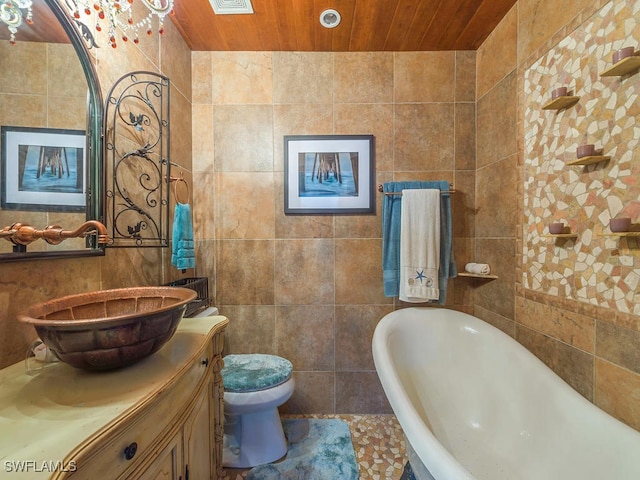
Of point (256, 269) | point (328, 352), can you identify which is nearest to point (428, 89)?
point (256, 269)

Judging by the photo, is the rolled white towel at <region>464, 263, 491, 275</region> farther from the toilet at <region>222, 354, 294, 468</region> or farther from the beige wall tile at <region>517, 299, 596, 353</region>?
the toilet at <region>222, 354, 294, 468</region>

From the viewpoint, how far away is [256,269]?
5.63 feet

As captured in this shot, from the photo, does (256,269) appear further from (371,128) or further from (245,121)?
(371,128)

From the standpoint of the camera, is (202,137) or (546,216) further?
(202,137)

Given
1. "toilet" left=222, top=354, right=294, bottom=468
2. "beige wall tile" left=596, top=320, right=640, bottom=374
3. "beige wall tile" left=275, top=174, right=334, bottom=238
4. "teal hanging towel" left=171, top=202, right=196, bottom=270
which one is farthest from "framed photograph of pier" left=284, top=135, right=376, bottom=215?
"beige wall tile" left=596, top=320, right=640, bottom=374

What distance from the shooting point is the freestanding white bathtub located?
78 cm

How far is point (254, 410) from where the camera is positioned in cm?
125

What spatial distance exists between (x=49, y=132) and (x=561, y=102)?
1854 mm

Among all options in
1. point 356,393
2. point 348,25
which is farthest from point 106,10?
point 356,393

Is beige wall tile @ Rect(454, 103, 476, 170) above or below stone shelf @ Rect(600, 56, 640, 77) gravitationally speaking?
above

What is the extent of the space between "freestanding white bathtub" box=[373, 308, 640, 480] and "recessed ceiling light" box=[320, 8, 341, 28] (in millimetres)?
1703

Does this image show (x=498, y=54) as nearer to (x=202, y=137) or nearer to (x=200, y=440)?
(x=202, y=137)

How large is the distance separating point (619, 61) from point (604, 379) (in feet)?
3.59

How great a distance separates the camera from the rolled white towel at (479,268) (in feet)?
5.02
